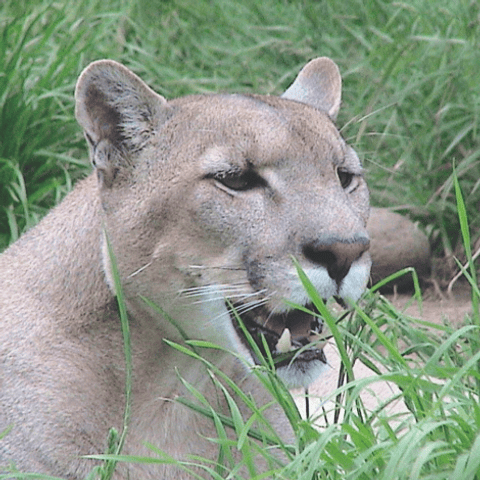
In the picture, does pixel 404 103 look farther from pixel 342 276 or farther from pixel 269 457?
pixel 269 457

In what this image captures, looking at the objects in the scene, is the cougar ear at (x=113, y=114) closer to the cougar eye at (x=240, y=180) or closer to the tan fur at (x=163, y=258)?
the tan fur at (x=163, y=258)

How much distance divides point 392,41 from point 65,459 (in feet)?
13.3

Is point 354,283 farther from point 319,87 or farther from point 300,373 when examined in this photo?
point 319,87

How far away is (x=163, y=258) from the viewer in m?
3.40

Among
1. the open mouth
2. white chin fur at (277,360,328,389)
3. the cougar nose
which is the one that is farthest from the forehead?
white chin fur at (277,360,328,389)

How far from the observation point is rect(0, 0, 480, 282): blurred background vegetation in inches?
227

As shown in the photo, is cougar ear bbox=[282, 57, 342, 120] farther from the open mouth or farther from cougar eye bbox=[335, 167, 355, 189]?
the open mouth

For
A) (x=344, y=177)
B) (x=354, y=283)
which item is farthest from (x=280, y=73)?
(x=354, y=283)

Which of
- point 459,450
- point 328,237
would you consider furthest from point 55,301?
point 459,450

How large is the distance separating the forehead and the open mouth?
499mm

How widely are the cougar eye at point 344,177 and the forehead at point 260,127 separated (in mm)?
58

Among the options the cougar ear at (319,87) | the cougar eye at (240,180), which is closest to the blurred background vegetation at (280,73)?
the cougar ear at (319,87)

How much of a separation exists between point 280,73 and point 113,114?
10.8 feet

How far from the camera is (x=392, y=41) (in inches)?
258
